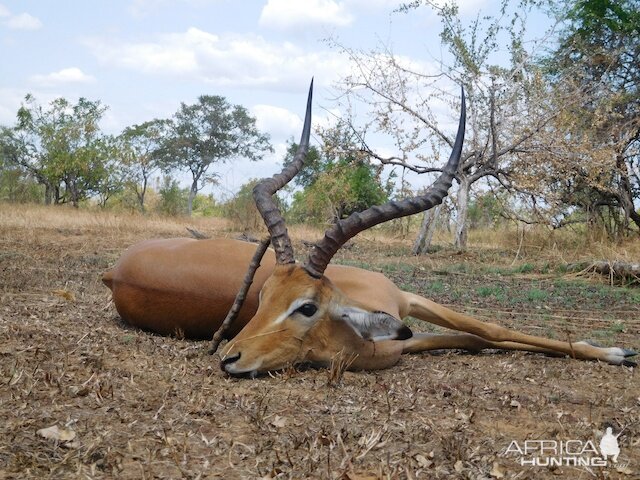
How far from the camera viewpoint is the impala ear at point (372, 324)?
14.1 ft

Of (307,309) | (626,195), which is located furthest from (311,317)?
(626,195)

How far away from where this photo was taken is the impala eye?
4316 millimetres

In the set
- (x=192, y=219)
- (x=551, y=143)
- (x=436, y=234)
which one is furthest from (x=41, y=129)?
(x=551, y=143)

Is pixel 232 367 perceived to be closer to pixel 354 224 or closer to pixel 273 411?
pixel 273 411

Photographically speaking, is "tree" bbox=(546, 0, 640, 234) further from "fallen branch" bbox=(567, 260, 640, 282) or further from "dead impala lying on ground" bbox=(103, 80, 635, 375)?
"dead impala lying on ground" bbox=(103, 80, 635, 375)

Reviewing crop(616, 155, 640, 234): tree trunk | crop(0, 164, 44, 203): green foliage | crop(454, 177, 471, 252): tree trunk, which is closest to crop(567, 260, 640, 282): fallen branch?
crop(454, 177, 471, 252): tree trunk

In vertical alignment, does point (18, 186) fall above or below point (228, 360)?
above

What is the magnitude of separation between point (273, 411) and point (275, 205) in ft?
5.90

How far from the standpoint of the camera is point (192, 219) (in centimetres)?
2523

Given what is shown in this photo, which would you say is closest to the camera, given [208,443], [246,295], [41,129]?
[208,443]

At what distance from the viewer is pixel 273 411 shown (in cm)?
334

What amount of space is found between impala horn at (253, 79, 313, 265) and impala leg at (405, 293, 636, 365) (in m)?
1.29

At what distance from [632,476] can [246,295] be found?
2828 mm

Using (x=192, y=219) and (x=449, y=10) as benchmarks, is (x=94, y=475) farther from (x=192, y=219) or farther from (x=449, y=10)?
(x=192, y=219)
